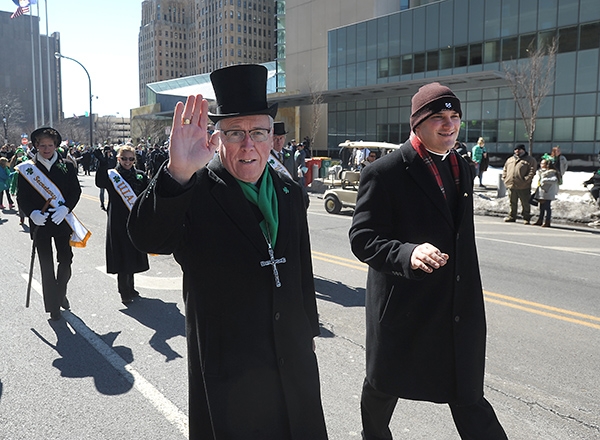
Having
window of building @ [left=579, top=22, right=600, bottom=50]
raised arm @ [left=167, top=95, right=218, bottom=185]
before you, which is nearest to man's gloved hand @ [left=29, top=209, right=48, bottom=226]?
raised arm @ [left=167, top=95, right=218, bottom=185]

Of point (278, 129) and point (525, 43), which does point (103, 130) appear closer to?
point (525, 43)

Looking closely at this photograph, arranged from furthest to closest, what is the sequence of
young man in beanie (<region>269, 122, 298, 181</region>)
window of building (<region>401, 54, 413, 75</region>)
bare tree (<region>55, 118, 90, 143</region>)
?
bare tree (<region>55, 118, 90, 143</region>) → window of building (<region>401, 54, 413, 75</region>) → young man in beanie (<region>269, 122, 298, 181</region>)

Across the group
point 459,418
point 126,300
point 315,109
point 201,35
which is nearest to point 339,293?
point 126,300

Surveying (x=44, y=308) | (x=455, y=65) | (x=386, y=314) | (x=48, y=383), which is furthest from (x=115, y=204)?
(x=455, y=65)

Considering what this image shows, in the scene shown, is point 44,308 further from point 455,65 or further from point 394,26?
point 394,26

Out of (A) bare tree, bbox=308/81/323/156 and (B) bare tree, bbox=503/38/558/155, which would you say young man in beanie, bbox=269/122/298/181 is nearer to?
(B) bare tree, bbox=503/38/558/155

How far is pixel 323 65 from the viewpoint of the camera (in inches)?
1908

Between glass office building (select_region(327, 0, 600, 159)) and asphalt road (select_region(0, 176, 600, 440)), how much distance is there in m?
23.8

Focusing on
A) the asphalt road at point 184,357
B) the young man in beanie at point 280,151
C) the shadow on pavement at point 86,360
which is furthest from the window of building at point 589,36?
the shadow on pavement at point 86,360

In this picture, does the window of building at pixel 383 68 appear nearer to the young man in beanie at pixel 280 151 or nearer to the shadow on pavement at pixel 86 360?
the young man in beanie at pixel 280 151

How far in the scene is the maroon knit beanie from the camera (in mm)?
2688

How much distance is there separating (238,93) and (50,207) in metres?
4.30

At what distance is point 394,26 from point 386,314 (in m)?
41.0

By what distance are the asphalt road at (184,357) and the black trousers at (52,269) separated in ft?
0.79
